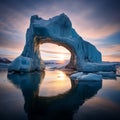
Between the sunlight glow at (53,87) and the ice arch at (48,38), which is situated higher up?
the ice arch at (48,38)

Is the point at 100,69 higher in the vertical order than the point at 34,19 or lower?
lower

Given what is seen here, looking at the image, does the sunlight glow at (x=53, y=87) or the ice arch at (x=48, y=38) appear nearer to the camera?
the sunlight glow at (x=53, y=87)

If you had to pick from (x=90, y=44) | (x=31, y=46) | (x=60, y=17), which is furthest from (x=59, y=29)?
(x=90, y=44)

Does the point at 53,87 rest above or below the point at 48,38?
below

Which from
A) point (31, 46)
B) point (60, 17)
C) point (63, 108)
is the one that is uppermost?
point (60, 17)

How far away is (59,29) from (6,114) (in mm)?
16318

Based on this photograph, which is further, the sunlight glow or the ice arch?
the ice arch

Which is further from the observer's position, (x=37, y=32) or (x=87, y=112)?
(x=37, y=32)

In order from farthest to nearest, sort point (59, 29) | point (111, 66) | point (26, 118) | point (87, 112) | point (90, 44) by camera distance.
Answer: point (90, 44) < point (59, 29) < point (111, 66) < point (87, 112) < point (26, 118)

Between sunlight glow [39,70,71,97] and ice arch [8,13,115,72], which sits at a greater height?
ice arch [8,13,115,72]

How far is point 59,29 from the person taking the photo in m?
18.3

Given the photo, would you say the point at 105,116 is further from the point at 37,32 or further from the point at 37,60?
the point at 37,60

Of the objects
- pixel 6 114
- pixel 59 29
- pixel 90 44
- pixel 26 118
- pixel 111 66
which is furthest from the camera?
pixel 90 44

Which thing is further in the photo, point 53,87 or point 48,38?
point 48,38
